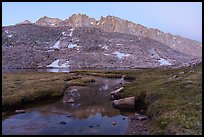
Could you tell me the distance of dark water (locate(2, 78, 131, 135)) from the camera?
86.0ft

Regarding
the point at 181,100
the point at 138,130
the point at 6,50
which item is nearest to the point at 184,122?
the point at 138,130

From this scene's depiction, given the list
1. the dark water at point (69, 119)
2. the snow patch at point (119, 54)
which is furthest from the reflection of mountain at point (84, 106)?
the snow patch at point (119, 54)

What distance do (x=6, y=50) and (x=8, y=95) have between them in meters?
137

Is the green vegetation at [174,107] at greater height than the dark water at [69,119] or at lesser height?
greater

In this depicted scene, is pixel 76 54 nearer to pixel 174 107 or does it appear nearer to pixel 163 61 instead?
pixel 163 61

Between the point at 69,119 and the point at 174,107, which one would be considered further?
the point at 69,119

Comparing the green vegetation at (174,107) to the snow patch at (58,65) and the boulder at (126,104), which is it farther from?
the snow patch at (58,65)

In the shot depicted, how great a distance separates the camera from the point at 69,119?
101 ft

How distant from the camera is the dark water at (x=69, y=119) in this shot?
26.2 m

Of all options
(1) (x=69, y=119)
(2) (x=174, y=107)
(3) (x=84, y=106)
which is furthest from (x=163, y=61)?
(1) (x=69, y=119)

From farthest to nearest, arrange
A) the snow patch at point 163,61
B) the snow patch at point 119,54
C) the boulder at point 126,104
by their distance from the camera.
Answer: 1. the snow patch at point 119,54
2. the snow patch at point 163,61
3. the boulder at point 126,104

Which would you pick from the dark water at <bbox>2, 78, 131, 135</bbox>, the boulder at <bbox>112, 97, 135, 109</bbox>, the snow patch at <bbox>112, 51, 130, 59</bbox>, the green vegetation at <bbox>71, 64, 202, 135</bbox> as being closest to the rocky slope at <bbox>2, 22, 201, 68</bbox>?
the snow patch at <bbox>112, 51, 130, 59</bbox>

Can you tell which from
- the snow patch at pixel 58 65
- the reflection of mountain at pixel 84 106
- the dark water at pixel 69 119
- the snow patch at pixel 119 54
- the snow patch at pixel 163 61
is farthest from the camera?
the snow patch at pixel 119 54

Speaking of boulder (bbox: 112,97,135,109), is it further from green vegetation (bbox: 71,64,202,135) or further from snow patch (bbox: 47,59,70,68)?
snow patch (bbox: 47,59,70,68)
